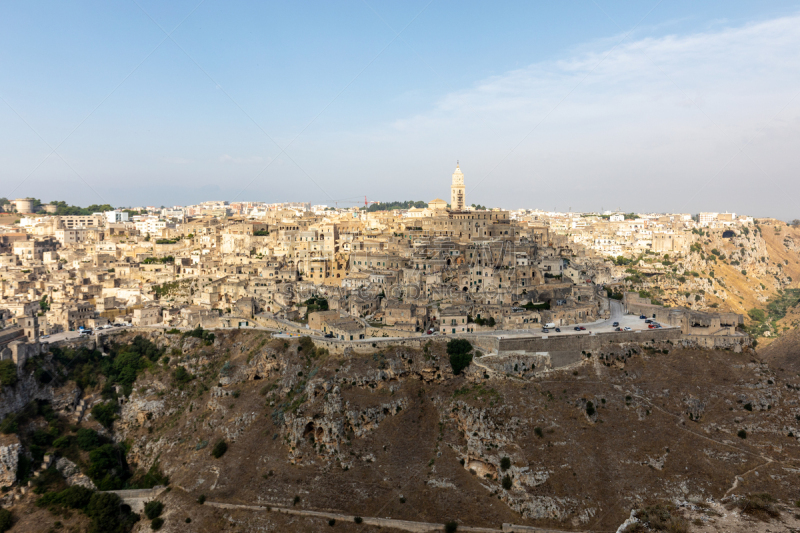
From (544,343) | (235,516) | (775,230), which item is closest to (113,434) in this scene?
(235,516)

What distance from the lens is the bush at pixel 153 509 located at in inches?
1182

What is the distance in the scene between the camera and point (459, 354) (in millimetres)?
33562

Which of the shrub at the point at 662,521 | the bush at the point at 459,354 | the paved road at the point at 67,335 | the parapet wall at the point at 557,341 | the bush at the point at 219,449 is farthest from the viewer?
the paved road at the point at 67,335

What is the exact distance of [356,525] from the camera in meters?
26.7

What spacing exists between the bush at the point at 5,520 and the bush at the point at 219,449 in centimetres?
1025

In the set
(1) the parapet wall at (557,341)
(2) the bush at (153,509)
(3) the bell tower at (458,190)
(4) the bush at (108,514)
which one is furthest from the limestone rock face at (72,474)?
(3) the bell tower at (458,190)

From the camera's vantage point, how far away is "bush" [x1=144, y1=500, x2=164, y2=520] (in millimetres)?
30016

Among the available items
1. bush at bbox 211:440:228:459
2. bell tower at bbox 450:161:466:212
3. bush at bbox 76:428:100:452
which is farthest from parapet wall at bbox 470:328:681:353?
bell tower at bbox 450:161:466:212

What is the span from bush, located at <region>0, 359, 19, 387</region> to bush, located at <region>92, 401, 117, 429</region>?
5.15 metres

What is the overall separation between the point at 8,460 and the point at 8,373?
6.40 metres

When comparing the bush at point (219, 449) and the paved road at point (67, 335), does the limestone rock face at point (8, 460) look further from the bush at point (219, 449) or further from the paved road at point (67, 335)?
the paved road at point (67, 335)

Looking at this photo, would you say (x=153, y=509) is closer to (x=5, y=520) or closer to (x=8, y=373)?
(x=5, y=520)

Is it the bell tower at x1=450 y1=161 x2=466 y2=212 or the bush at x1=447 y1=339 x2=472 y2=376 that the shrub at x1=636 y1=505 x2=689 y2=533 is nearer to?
the bush at x1=447 y1=339 x2=472 y2=376

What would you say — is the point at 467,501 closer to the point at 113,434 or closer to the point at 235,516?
the point at 235,516
